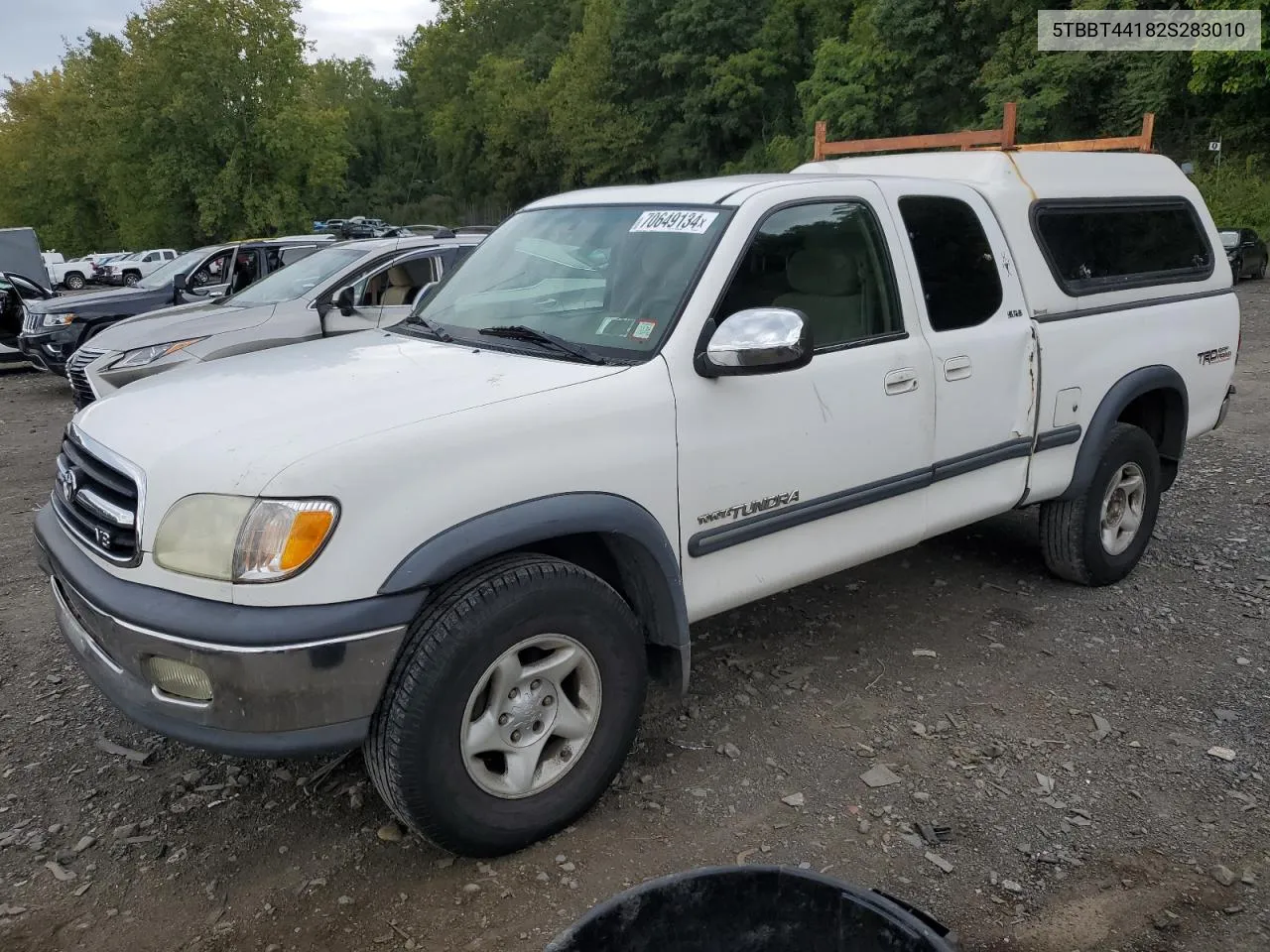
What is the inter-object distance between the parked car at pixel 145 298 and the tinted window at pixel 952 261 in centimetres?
893

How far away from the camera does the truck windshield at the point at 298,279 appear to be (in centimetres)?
893

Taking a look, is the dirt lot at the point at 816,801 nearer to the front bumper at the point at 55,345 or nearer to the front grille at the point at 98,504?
the front grille at the point at 98,504

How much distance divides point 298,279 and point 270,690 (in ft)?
24.3

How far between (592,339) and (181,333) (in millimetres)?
6427

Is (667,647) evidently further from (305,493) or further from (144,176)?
(144,176)

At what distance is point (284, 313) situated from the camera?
8477mm

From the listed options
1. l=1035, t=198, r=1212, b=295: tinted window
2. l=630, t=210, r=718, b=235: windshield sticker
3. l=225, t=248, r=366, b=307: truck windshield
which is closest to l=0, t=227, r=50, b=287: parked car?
l=225, t=248, r=366, b=307: truck windshield

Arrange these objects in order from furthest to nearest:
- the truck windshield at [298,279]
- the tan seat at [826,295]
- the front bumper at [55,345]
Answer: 1. the front bumper at [55,345]
2. the truck windshield at [298,279]
3. the tan seat at [826,295]

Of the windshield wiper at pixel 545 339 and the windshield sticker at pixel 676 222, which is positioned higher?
the windshield sticker at pixel 676 222

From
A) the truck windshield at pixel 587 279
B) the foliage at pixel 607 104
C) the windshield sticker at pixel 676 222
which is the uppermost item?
the foliage at pixel 607 104

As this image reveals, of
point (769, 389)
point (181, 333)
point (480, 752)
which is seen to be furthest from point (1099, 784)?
point (181, 333)

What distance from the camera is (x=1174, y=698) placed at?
3.90 meters

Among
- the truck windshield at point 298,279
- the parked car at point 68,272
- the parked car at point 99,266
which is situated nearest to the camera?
the truck windshield at point 298,279

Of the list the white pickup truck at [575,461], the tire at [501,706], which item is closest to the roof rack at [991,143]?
the white pickup truck at [575,461]
